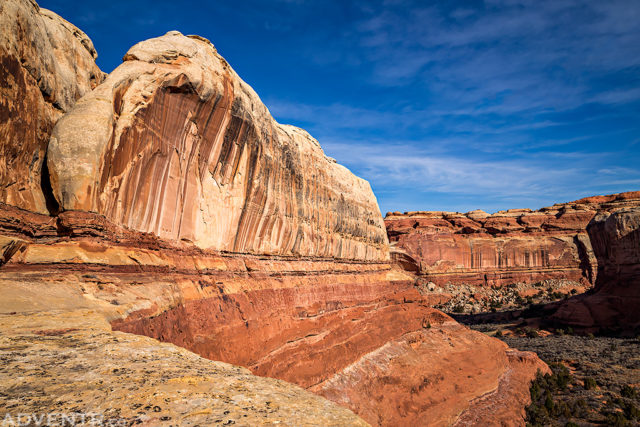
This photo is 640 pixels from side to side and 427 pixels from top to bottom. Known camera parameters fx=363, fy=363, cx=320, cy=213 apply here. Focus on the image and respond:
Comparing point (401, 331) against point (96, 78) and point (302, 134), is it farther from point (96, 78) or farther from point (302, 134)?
point (96, 78)

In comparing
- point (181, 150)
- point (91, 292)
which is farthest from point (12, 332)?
point (181, 150)

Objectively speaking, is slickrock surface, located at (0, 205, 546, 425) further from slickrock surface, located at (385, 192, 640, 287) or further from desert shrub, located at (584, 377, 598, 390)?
slickrock surface, located at (385, 192, 640, 287)

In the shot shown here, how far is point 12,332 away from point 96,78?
37.9ft

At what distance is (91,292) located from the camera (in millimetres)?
7465

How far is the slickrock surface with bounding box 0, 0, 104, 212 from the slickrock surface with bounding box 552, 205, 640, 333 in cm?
4678

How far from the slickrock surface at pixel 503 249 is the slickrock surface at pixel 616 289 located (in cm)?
1976

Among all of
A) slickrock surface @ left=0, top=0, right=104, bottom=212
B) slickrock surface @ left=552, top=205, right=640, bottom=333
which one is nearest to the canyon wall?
slickrock surface @ left=0, top=0, right=104, bottom=212

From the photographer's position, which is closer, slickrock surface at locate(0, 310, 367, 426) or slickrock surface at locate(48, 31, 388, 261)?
slickrock surface at locate(0, 310, 367, 426)

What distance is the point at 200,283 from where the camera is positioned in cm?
1184

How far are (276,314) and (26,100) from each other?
11509mm

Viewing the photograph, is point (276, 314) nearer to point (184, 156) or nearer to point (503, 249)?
point (184, 156)

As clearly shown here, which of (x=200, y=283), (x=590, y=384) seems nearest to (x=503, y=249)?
(x=590, y=384)

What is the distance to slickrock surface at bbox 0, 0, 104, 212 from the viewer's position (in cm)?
760

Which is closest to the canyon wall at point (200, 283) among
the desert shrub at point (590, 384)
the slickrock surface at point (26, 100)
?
the slickrock surface at point (26, 100)
